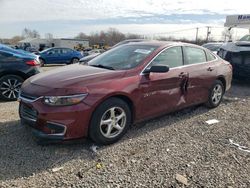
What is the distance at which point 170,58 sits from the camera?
485cm

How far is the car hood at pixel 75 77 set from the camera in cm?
369

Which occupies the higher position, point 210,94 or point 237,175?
point 210,94

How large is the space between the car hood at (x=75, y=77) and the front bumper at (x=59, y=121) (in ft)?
0.99

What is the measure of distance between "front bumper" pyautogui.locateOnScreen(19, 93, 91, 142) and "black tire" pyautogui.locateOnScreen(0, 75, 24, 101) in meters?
3.21

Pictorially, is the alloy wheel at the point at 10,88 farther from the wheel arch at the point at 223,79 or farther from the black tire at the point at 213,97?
the wheel arch at the point at 223,79

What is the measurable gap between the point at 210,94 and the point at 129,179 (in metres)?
3.42

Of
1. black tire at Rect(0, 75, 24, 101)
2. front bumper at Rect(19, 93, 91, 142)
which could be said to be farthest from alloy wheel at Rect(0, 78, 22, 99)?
front bumper at Rect(19, 93, 91, 142)

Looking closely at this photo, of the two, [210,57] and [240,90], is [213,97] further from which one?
[240,90]

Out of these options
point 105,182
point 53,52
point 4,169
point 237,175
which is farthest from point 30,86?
point 53,52

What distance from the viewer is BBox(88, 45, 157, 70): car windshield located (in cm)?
442

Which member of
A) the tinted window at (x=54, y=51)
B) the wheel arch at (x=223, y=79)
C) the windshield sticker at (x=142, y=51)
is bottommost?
the tinted window at (x=54, y=51)

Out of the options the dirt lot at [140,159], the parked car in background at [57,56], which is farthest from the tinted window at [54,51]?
the dirt lot at [140,159]

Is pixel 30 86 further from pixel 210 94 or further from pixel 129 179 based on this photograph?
pixel 210 94

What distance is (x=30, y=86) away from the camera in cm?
391
